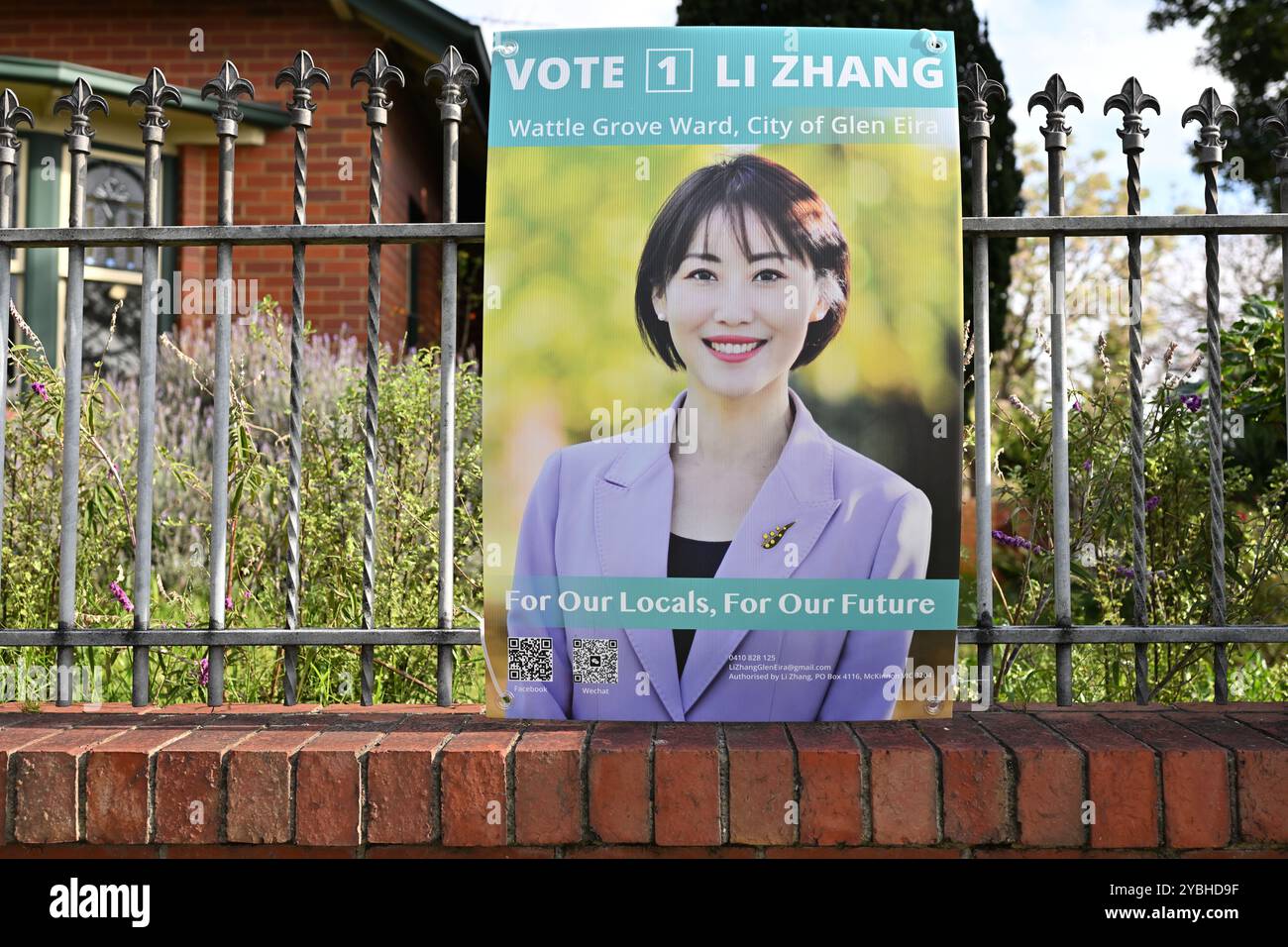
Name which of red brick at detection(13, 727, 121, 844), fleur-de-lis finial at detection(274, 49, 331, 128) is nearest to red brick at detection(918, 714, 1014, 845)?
red brick at detection(13, 727, 121, 844)

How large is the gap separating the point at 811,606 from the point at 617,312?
700mm

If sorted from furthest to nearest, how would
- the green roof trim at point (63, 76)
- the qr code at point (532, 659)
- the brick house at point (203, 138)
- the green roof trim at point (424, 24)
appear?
the green roof trim at point (424, 24) < the brick house at point (203, 138) < the green roof trim at point (63, 76) < the qr code at point (532, 659)

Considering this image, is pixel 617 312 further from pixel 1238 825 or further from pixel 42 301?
pixel 42 301

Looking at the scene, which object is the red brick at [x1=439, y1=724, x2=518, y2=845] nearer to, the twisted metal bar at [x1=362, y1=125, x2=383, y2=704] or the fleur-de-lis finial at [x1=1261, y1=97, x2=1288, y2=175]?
the twisted metal bar at [x1=362, y1=125, x2=383, y2=704]

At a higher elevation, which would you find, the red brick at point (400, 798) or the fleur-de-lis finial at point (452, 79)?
the fleur-de-lis finial at point (452, 79)

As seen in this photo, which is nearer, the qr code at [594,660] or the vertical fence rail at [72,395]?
the qr code at [594,660]

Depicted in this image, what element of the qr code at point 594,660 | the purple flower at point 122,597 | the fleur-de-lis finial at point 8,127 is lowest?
the qr code at point 594,660

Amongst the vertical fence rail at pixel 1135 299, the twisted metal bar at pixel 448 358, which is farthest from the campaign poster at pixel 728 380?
the vertical fence rail at pixel 1135 299

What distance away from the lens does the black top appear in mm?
2018

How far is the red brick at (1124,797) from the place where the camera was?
6.04 ft

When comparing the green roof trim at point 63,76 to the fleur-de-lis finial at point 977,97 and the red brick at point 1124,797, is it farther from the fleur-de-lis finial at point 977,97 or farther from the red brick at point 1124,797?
the red brick at point 1124,797

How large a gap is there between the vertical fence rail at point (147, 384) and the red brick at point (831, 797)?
1406mm
